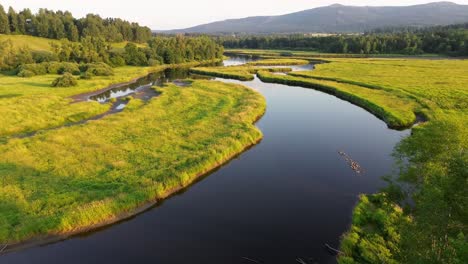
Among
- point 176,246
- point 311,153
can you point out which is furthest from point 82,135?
point 311,153

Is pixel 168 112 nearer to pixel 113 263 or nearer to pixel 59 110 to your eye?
pixel 59 110

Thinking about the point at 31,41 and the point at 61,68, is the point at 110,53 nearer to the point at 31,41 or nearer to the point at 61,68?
the point at 61,68

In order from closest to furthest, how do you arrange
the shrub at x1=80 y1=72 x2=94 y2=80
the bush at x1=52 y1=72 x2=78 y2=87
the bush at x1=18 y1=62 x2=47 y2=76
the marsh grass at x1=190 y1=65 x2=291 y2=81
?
the bush at x1=52 y1=72 x2=78 y2=87, the shrub at x1=80 y1=72 x2=94 y2=80, the bush at x1=18 y1=62 x2=47 y2=76, the marsh grass at x1=190 y1=65 x2=291 y2=81

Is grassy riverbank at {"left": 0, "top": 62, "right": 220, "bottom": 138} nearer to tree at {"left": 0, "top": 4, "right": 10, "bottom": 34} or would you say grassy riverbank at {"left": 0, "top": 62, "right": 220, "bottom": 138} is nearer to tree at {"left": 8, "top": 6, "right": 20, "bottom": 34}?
tree at {"left": 0, "top": 4, "right": 10, "bottom": 34}

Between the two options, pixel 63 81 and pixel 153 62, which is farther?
pixel 153 62

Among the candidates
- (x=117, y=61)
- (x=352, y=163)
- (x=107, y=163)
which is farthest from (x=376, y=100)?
(x=117, y=61)

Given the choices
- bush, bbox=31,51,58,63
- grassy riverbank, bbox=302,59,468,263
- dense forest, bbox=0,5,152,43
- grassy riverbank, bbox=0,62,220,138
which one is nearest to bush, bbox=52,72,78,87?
grassy riverbank, bbox=0,62,220,138
